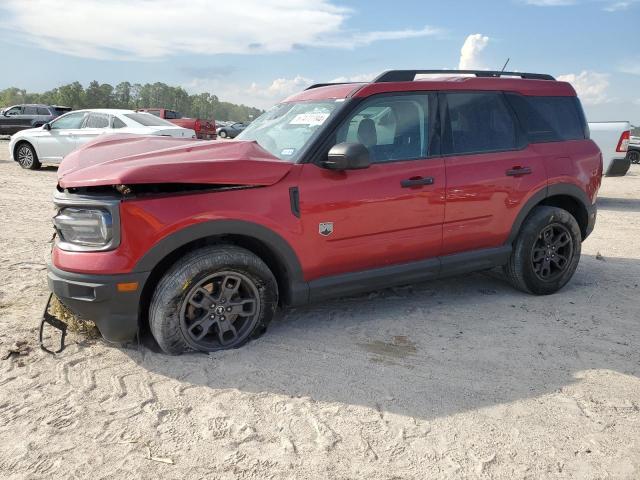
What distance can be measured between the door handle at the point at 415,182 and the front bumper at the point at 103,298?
1.90 metres

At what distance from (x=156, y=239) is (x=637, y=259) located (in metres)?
5.72

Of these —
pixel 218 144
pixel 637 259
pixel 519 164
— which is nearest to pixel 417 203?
pixel 519 164

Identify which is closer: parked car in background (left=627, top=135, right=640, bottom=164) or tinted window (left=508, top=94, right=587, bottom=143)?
tinted window (left=508, top=94, right=587, bottom=143)

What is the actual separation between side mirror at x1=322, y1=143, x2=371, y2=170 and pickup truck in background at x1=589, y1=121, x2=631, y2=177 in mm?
9224

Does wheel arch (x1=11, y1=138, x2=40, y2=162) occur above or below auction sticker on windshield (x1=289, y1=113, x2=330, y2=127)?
below

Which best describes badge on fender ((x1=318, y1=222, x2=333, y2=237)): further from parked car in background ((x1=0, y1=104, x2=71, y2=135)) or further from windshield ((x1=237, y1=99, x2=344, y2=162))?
parked car in background ((x1=0, y1=104, x2=71, y2=135))

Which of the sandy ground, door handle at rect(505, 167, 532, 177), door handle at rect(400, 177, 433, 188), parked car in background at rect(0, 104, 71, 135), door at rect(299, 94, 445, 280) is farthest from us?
parked car in background at rect(0, 104, 71, 135)

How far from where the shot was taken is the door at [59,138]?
12703mm

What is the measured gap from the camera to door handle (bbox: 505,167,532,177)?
4352 millimetres

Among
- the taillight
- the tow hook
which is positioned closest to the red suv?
the tow hook

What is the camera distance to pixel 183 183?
3.18 meters

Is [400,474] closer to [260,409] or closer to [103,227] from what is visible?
[260,409]

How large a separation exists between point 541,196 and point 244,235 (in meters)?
2.72

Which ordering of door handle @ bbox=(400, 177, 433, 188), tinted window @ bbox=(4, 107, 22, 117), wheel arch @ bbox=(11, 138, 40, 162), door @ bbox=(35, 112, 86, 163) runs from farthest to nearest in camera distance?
tinted window @ bbox=(4, 107, 22, 117), wheel arch @ bbox=(11, 138, 40, 162), door @ bbox=(35, 112, 86, 163), door handle @ bbox=(400, 177, 433, 188)
